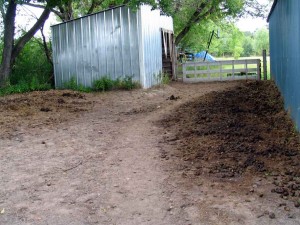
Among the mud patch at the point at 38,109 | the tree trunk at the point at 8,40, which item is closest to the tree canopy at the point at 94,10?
the tree trunk at the point at 8,40

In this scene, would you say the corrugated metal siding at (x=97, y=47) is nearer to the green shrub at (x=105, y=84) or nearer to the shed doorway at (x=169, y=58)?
the green shrub at (x=105, y=84)

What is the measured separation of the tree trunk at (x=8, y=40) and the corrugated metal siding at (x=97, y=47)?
167 cm

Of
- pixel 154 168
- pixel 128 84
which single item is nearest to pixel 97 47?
pixel 128 84

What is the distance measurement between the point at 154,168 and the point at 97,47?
407 inches

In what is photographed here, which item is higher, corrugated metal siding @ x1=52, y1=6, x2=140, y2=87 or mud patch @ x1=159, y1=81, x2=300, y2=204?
corrugated metal siding @ x1=52, y1=6, x2=140, y2=87

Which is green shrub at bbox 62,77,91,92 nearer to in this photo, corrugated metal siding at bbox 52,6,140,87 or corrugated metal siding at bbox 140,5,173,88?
corrugated metal siding at bbox 52,6,140,87

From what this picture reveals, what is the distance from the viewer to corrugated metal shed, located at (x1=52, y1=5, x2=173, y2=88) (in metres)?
14.2

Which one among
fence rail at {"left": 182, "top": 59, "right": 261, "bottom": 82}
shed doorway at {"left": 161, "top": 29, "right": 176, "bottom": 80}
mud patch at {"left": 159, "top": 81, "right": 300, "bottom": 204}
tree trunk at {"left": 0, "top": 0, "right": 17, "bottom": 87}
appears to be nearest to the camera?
mud patch at {"left": 159, "top": 81, "right": 300, "bottom": 204}

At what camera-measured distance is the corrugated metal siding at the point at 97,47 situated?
1424 cm

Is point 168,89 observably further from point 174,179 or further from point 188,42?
point 188,42

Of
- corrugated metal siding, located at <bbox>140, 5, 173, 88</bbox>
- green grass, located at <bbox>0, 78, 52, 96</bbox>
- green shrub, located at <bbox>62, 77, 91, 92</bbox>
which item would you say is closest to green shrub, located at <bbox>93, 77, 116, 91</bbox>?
green shrub, located at <bbox>62, 77, 91, 92</bbox>

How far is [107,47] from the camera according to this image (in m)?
14.6

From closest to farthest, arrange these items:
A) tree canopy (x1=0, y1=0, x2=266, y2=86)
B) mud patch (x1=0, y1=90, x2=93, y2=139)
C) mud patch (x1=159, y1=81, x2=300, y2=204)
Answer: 1. mud patch (x1=159, y1=81, x2=300, y2=204)
2. mud patch (x1=0, y1=90, x2=93, y2=139)
3. tree canopy (x1=0, y1=0, x2=266, y2=86)

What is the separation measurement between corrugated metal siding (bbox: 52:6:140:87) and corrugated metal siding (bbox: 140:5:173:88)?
13.0 inches
